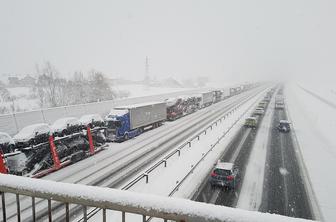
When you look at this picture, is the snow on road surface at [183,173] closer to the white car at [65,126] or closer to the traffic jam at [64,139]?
the traffic jam at [64,139]

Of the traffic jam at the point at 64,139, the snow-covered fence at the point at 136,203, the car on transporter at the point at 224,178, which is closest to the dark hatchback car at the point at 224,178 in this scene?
the car on transporter at the point at 224,178

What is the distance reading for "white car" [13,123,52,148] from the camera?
1841 cm

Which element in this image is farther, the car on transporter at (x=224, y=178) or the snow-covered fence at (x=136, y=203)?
the car on transporter at (x=224, y=178)

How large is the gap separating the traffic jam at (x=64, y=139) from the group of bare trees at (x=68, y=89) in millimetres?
20823

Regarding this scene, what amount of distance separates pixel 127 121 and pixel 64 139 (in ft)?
33.7

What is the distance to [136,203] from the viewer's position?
3158 mm

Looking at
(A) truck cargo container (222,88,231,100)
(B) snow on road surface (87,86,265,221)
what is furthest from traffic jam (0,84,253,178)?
(A) truck cargo container (222,88,231,100)

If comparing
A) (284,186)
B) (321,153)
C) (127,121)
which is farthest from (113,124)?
(321,153)

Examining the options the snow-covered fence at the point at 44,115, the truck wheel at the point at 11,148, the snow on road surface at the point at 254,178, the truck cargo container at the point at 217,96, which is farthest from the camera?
the truck cargo container at the point at 217,96

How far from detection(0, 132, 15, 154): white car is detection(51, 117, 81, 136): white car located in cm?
391

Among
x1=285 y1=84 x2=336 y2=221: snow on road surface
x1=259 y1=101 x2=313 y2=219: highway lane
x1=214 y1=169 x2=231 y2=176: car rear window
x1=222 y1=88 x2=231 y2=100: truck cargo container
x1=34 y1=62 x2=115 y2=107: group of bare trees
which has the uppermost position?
x1=34 y1=62 x2=115 y2=107: group of bare trees

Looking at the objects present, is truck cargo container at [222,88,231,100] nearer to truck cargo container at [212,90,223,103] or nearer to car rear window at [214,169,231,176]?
truck cargo container at [212,90,223,103]

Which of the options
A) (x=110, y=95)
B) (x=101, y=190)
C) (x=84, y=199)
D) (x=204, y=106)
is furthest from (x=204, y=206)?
(x=204, y=106)

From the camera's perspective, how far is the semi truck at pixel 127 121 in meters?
30.5
